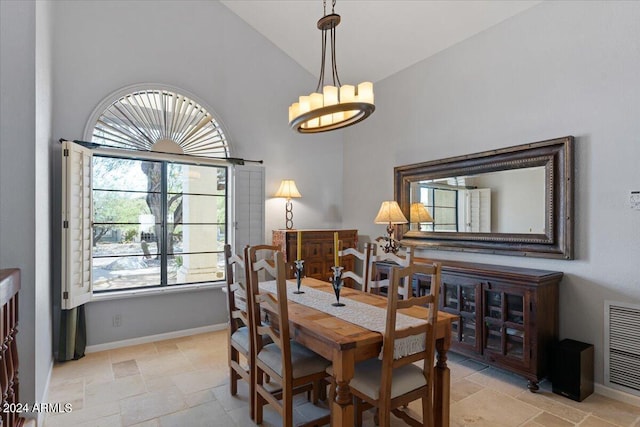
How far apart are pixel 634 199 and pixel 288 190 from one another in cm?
347

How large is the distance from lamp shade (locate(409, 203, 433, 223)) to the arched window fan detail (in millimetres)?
2452

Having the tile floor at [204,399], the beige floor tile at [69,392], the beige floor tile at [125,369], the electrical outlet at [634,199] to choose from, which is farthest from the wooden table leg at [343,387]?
the electrical outlet at [634,199]

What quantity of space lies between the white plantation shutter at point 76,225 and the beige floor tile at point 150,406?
A: 126 cm

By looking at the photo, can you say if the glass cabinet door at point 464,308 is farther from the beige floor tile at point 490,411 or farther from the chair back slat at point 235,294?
the chair back slat at point 235,294

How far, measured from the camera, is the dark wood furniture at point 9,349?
5.74ft

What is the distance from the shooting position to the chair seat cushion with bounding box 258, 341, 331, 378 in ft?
7.02

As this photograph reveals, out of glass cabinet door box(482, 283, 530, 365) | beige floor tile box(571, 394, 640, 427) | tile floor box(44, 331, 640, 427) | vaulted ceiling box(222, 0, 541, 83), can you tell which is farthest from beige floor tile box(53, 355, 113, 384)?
vaulted ceiling box(222, 0, 541, 83)

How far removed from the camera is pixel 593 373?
2867 millimetres

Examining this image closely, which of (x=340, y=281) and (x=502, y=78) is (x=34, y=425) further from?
(x=502, y=78)

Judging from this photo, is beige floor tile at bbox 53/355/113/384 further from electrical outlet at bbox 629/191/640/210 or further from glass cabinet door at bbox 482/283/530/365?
electrical outlet at bbox 629/191/640/210

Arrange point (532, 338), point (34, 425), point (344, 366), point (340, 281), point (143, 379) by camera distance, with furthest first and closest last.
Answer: point (143, 379), point (532, 338), point (340, 281), point (34, 425), point (344, 366)

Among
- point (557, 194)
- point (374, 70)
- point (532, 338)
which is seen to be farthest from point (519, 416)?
point (374, 70)

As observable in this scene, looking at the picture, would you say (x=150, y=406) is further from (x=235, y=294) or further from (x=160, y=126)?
(x=160, y=126)

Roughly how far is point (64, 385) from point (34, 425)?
0.87 m
